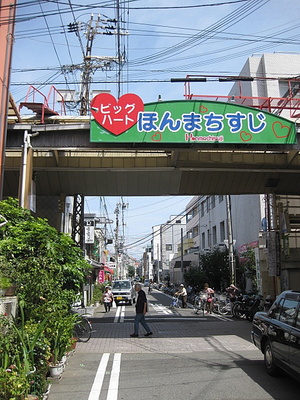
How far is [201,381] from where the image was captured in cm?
693

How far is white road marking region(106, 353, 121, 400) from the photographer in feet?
20.5

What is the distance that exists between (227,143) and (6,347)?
849cm

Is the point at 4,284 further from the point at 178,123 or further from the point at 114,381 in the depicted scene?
the point at 178,123

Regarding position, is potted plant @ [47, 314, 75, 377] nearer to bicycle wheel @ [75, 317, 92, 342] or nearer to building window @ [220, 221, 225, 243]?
bicycle wheel @ [75, 317, 92, 342]

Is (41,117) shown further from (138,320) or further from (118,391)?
(118,391)

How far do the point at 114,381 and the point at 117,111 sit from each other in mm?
7485

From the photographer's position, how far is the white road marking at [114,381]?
6.26 m

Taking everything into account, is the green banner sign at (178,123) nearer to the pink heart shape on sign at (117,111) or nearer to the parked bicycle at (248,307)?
the pink heart shape on sign at (117,111)

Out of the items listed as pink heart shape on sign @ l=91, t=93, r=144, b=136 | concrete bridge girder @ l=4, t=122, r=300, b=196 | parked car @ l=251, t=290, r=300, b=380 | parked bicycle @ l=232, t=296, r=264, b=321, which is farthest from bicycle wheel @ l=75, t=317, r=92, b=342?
parked bicycle @ l=232, t=296, r=264, b=321

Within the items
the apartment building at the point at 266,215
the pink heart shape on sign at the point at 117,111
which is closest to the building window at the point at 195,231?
the apartment building at the point at 266,215

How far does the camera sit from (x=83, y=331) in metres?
11.1

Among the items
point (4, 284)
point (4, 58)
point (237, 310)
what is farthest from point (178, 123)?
point (237, 310)

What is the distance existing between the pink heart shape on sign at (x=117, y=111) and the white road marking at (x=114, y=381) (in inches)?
251

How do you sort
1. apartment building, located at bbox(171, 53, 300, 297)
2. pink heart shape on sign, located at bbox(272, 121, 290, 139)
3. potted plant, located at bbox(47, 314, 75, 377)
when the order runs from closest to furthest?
potted plant, located at bbox(47, 314, 75, 377), pink heart shape on sign, located at bbox(272, 121, 290, 139), apartment building, located at bbox(171, 53, 300, 297)
